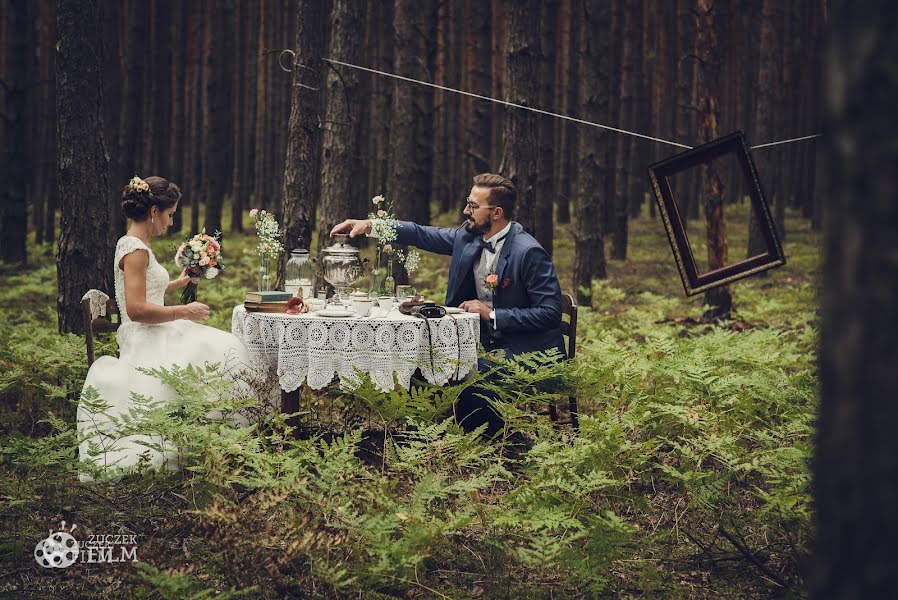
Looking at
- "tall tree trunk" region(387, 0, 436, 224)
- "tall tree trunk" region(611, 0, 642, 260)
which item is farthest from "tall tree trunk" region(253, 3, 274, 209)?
"tall tree trunk" region(611, 0, 642, 260)

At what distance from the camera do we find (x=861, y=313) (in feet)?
5.85

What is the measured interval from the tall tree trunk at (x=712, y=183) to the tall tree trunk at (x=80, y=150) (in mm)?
7982

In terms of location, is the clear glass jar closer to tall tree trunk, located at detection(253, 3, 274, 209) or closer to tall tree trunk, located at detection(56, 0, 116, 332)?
tall tree trunk, located at detection(56, 0, 116, 332)

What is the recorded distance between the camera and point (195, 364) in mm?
6402

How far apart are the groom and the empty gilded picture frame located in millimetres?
1213

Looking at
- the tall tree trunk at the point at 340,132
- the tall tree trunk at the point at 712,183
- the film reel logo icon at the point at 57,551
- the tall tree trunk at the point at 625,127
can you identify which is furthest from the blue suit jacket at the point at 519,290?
the tall tree trunk at the point at 625,127

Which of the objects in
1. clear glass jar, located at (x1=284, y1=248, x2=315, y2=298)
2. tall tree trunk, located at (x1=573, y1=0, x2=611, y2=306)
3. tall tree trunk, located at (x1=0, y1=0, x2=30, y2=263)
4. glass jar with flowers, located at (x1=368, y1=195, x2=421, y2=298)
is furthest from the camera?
tall tree trunk, located at (x1=0, y1=0, x2=30, y2=263)

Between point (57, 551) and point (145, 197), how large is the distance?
2.58 m

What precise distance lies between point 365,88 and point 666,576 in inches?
837

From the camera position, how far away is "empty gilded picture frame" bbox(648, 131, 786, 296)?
7332 millimetres

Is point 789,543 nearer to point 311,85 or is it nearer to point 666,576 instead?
point 666,576

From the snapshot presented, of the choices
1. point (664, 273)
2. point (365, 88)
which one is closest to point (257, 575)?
point (664, 273)

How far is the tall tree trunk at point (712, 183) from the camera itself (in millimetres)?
12703

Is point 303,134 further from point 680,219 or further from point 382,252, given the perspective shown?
point 680,219
